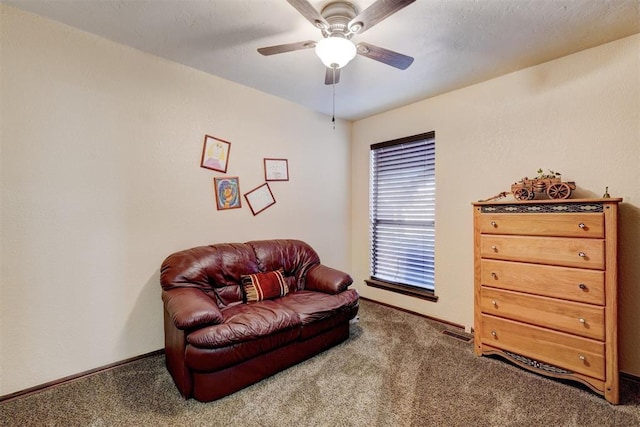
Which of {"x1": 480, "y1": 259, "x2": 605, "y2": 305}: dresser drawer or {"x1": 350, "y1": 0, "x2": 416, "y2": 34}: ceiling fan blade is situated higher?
{"x1": 350, "y1": 0, "x2": 416, "y2": 34}: ceiling fan blade

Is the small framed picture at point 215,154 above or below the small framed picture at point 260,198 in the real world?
above

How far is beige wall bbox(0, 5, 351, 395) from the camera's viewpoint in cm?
195

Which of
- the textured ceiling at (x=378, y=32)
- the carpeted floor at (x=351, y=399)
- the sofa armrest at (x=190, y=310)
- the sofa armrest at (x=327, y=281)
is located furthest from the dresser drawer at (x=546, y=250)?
the sofa armrest at (x=190, y=310)

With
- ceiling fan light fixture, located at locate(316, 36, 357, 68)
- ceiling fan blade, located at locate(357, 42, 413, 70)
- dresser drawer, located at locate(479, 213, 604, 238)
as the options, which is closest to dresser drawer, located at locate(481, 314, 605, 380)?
dresser drawer, located at locate(479, 213, 604, 238)

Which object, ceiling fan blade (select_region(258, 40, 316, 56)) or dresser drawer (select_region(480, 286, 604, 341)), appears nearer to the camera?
ceiling fan blade (select_region(258, 40, 316, 56))

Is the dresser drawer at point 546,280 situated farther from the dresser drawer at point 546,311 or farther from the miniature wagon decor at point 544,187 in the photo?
the miniature wagon decor at point 544,187

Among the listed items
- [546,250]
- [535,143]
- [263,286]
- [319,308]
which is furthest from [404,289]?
[535,143]

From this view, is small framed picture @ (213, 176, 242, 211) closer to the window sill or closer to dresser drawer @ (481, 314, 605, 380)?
the window sill

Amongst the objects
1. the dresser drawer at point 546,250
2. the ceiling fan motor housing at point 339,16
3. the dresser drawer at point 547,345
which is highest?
the ceiling fan motor housing at point 339,16

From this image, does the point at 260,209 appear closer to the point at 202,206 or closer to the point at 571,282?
the point at 202,206

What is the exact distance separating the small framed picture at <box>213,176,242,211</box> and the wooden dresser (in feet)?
7.44

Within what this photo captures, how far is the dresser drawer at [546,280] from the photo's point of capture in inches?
77.7

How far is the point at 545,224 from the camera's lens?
2.16m

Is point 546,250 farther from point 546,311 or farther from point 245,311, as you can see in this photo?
point 245,311
